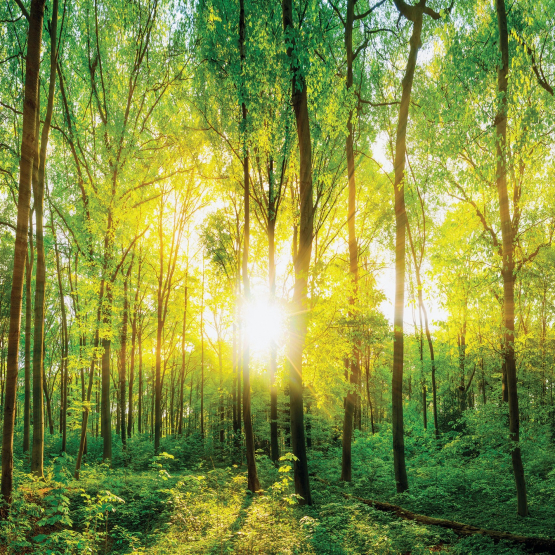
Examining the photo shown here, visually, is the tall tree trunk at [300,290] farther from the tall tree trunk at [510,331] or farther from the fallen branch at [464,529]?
the tall tree trunk at [510,331]

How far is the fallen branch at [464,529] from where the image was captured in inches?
183

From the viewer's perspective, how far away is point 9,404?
204 inches

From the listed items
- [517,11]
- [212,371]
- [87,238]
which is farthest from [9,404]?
[212,371]

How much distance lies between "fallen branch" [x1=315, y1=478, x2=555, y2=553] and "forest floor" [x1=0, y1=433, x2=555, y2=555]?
18 centimetres

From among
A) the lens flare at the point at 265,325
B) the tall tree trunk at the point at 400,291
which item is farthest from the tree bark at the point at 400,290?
the lens flare at the point at 265,325

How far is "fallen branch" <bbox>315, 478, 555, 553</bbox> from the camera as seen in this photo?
4.64 meters

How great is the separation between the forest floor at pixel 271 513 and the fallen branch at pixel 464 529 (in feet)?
0.60

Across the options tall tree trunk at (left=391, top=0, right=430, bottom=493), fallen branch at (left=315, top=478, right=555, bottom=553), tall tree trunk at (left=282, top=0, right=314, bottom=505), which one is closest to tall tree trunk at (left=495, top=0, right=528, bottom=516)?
fallen branch at (left=315, top=478, right=555, bottom=553)

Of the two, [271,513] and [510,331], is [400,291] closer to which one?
[510,331]

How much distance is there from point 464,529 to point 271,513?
352cm

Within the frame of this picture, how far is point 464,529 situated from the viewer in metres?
5.73

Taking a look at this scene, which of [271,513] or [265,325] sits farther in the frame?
[265,325]

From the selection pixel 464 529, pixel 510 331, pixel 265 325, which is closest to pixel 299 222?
pixel 265 325

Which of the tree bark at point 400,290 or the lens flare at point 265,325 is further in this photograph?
the tree bark at point 400,290
